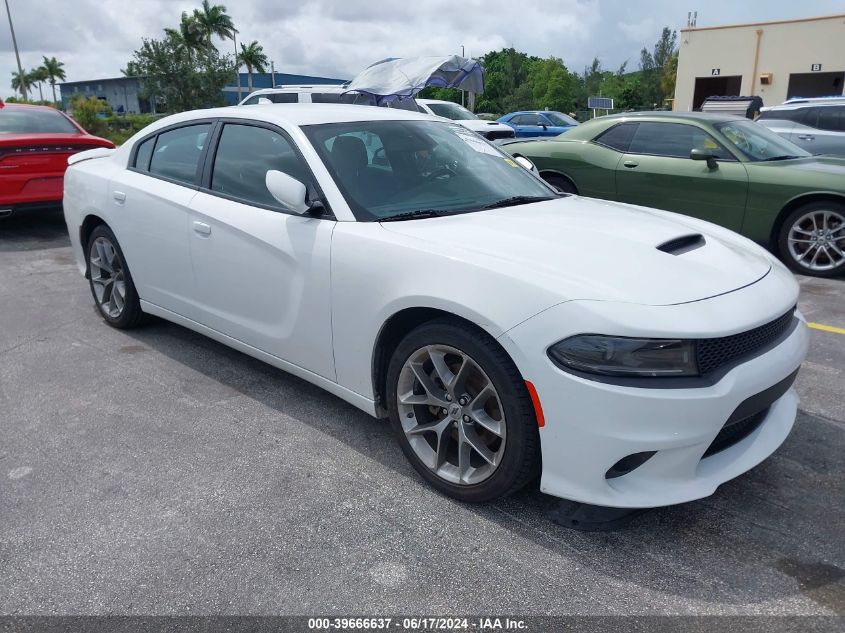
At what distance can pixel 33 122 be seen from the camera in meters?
8.30

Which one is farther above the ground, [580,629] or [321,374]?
[321,374]

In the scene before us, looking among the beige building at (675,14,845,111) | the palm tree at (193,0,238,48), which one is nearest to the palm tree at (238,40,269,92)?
the palm tree at (193,0,238,48)

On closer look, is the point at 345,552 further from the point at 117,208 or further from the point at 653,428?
the point at 117,208

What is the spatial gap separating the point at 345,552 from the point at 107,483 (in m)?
1.17

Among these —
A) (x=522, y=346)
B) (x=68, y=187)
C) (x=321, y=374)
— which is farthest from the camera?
(x=68, y=187)

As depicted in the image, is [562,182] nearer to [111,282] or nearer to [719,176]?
[719,176]

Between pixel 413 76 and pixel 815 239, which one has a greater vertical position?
pixel 413 76

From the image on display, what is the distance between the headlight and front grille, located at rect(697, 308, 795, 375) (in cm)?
6

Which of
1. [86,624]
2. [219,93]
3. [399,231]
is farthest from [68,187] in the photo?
[219,93]

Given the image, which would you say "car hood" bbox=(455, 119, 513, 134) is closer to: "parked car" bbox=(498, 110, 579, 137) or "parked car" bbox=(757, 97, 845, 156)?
"parked car" bbox=(498, 110, 579, 137)

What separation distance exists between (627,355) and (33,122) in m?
8.46

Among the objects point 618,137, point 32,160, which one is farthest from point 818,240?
point 32,160

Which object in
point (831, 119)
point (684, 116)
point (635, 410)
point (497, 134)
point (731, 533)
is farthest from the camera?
point (497, 134)

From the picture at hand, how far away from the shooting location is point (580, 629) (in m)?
2.08
